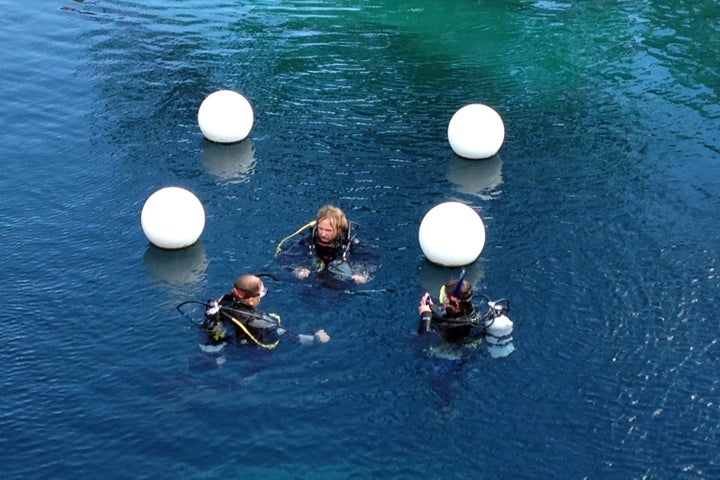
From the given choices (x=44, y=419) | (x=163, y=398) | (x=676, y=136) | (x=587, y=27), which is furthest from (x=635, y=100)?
(x=44, y=419)

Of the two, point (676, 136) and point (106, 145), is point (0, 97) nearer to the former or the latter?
point (106, 145)

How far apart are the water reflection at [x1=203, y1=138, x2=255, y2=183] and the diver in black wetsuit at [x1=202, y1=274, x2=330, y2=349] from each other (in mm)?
6294

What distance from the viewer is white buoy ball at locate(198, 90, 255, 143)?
802 inches

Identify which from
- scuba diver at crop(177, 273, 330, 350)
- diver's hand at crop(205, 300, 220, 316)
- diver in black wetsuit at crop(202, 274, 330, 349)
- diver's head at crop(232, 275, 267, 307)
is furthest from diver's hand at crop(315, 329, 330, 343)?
diver's hand at crop(205, 300, 220, 316)

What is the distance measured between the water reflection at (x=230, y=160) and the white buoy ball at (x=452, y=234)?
5.44m

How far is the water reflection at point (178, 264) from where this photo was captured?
1589 centimetres

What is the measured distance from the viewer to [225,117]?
66.7 ft

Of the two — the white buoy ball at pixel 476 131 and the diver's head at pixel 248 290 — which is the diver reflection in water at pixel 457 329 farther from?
the white buoy ball at pixel 476 131

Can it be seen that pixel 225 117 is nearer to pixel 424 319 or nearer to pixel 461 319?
pixel 424 319

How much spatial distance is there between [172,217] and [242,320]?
12.0 ft

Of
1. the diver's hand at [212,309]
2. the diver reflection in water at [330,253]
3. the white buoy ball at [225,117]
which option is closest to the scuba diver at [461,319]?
the diver reflection in water at [330,253]

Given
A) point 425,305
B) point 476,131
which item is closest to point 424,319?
point 425,305

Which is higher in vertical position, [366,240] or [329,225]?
[329,225]

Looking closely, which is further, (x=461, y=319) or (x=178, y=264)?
(x=178, y=264)
